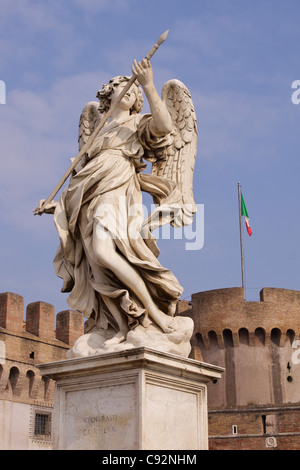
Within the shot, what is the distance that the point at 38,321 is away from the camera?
27.5m

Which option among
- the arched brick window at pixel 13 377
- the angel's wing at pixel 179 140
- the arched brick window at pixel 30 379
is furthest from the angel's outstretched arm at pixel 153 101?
the arched brick window at pixel 30 379

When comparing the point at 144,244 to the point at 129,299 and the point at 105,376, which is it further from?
the point at 105,376

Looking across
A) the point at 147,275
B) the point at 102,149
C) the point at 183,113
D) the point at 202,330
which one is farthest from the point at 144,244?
the point at 202,330

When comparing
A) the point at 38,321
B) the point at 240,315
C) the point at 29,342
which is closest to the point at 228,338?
the point at 240,315

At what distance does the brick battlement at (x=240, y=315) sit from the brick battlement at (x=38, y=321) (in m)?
9.68

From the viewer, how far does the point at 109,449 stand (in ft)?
14.2

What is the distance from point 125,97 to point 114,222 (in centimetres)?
98

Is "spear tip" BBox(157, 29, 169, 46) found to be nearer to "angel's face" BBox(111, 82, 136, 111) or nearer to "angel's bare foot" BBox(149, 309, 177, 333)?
"angel's face" BBox(111, 82, 136, 111)

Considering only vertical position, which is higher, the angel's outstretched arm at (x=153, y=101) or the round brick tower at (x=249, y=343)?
the round brick tower at (x=249, y=343)

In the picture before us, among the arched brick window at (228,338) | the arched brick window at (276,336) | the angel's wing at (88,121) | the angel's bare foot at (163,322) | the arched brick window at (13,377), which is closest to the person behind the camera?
the angel's bare foot at (163,322)

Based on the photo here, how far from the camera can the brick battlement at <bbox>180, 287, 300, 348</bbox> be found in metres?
36.4

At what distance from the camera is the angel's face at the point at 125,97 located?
17.1ft

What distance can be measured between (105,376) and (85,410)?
25 centimetres

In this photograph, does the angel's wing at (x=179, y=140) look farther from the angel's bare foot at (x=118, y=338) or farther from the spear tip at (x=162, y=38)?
the angel's bare foot at (x=118, y=338)
